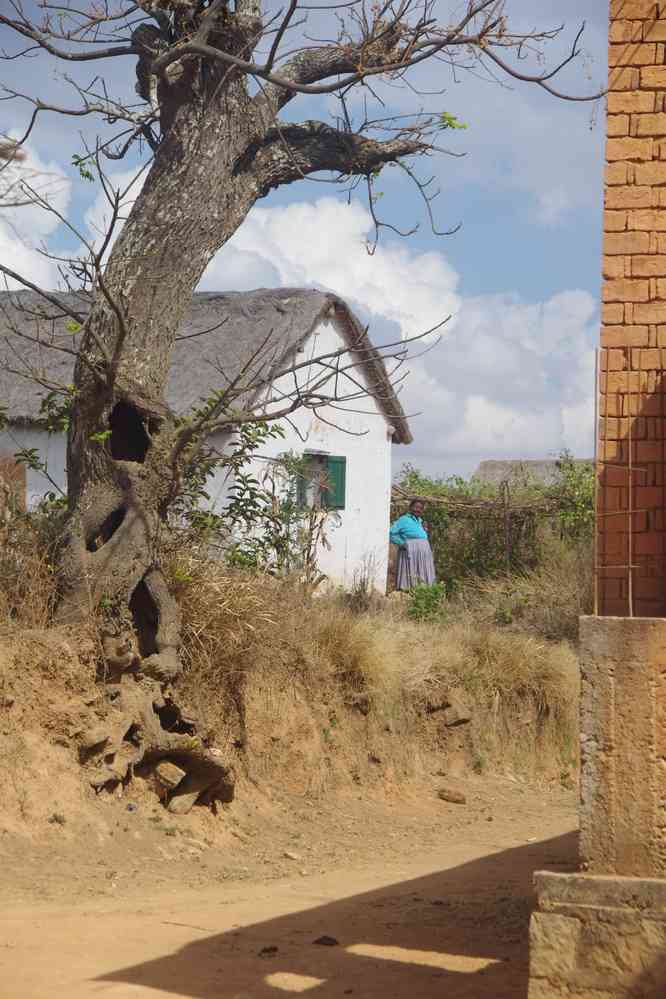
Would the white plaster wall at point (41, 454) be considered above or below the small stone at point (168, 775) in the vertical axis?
above

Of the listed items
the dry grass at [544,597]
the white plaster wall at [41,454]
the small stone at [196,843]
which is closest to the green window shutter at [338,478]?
the dry grass at [544,597]

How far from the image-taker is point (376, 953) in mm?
6652

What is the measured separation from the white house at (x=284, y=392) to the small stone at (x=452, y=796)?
194 inches

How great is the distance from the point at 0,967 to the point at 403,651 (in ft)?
24.2

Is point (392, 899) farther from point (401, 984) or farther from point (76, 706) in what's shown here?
point (76, 706)

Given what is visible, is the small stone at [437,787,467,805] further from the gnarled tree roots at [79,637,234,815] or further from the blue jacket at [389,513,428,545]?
the blue jacket at [389,513,428,545]

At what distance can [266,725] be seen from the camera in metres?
11.1

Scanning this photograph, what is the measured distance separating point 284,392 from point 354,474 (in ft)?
6.73

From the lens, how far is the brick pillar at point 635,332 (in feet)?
18.0

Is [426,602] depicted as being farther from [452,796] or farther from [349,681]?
[452,796]

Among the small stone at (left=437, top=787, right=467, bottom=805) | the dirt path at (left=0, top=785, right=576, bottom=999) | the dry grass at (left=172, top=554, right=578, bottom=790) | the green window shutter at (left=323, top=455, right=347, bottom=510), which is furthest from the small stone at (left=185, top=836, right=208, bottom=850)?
the green window shutter at (left=323, top=455, right=347, bottom=510)

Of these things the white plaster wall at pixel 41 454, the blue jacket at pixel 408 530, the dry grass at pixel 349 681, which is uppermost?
the white plaster wall at pixel 41 454

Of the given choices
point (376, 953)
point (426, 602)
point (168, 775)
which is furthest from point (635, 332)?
point (426, 602)

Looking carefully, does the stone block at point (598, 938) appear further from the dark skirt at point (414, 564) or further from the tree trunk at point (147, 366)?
the dark skirt at point (414, 564)
